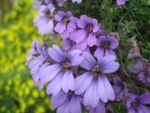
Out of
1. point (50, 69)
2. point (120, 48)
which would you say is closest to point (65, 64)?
point (50, 69)

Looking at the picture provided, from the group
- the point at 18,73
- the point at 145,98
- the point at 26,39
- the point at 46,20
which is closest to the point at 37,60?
the point at 46,20

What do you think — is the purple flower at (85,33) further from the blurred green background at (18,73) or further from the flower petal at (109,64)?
the blurred green background at (18,73)

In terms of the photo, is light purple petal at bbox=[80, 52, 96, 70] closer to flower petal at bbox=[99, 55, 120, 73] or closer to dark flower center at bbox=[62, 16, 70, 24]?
flower petal at bbox=[99, 55, 120, 73]

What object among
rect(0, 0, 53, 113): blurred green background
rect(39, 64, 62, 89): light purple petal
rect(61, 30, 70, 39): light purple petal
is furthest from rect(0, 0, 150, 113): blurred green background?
rect(39, 64, 62, 89): light purple petal

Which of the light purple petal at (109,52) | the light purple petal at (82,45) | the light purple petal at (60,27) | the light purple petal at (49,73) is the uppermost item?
the light purple petal at (60,27)

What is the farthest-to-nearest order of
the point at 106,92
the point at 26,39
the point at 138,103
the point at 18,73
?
the point at 26,39 → the point at 18,73 → the point at 138,103 → the point at 106,92

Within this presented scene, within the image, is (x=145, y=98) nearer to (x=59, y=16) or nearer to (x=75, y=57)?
(x=75, y=57)

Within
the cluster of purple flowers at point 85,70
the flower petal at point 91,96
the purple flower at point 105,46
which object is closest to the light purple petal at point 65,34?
the cluster of purple flowers at point 85,70
